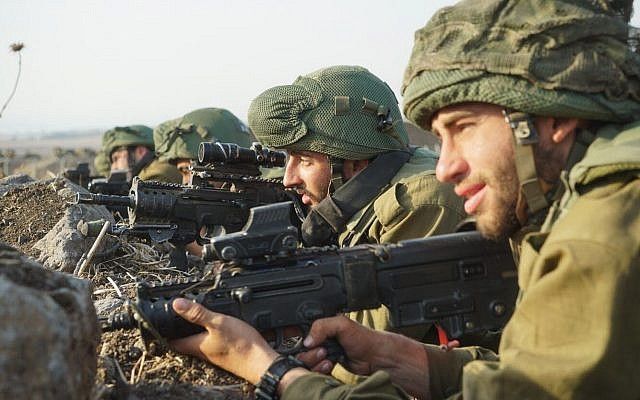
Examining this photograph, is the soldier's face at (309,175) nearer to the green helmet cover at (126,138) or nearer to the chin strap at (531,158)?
the chin strap at (531,158)

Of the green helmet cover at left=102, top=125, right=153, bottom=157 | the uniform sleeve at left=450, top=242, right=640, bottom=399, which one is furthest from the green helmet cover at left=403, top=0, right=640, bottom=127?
the green helmet cover at left=102, top=125, right=153, bottom=157

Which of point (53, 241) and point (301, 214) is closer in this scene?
point (53, 241)

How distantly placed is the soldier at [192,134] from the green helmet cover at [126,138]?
324cm

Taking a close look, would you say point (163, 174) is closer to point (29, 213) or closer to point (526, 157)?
point (29, 213)

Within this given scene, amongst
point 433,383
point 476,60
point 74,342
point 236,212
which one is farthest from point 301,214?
point 74,342

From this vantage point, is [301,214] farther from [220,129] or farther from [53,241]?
[220,129]

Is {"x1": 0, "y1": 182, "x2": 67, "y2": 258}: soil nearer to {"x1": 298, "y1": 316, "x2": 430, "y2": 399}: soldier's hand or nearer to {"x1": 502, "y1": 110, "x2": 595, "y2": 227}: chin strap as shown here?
{"x1": 298, "y1": 316, "x2": 430, "y2": 399}: soldier's hand

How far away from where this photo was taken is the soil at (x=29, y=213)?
5.92 metres

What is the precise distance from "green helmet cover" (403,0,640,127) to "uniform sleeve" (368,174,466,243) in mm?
1409

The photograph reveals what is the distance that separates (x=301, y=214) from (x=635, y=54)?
11.1 feet

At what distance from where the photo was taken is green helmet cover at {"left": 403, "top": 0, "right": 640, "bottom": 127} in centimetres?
285

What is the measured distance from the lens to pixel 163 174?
1069 cm

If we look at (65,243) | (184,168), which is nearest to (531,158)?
(65,243)

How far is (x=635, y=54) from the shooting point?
2.99m
